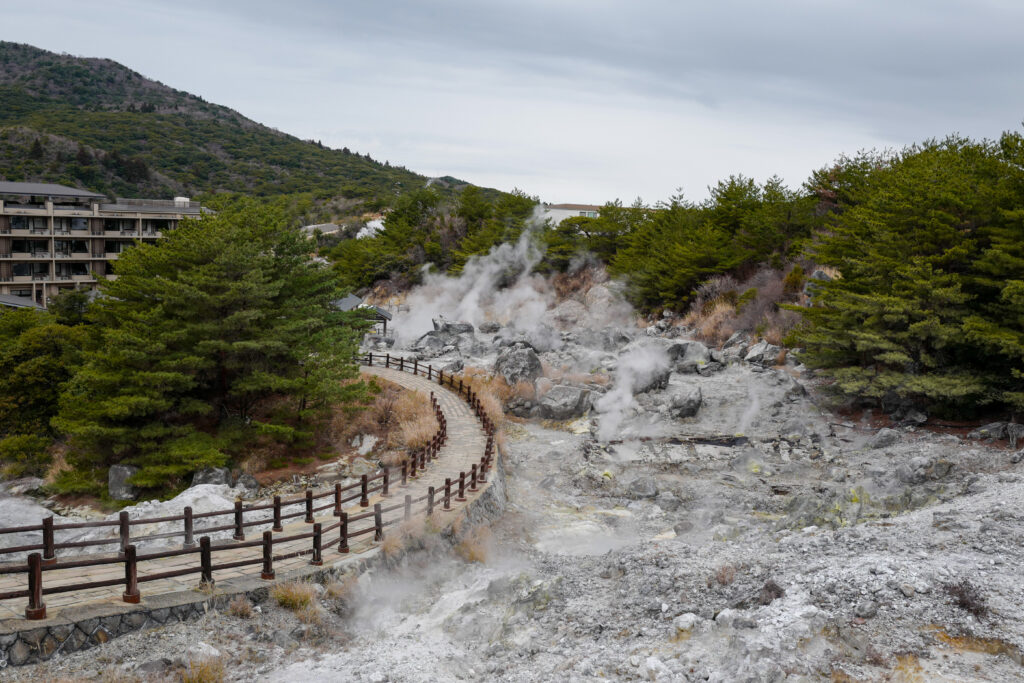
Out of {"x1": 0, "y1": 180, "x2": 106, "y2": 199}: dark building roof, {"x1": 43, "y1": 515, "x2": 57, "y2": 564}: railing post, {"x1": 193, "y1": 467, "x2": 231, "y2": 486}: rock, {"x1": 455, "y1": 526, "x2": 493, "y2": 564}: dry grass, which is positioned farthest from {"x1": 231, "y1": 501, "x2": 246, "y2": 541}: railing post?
{"x1": 0, "y1": 180, "x2": 106, "y2": 199}: dark building roof

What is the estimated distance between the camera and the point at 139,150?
13575cm

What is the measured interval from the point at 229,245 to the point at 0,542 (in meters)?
10.9

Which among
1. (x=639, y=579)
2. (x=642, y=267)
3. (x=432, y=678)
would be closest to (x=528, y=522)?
(x=639, y=579)

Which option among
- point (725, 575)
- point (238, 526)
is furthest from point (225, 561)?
point (725, 575)

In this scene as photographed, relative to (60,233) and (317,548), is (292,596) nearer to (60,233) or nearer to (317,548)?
(317,548)

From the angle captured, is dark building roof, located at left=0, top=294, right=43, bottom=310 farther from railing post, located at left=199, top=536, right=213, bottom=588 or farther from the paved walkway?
railing post, located at left=199, top=536, right=213, bottom=588

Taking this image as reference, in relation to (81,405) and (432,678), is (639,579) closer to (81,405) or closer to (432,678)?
(432,678)

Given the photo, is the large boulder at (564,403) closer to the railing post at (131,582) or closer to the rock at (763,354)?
the rock at (763,354)

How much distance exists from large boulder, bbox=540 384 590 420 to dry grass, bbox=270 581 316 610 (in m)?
18.6

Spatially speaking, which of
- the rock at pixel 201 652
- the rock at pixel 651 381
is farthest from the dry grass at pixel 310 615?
the rock at pixel 651 381

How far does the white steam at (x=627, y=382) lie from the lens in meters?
27.5

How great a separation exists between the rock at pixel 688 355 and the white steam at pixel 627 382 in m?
0.71

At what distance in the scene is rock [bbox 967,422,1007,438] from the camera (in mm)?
20836

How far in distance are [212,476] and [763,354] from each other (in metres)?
26.6
